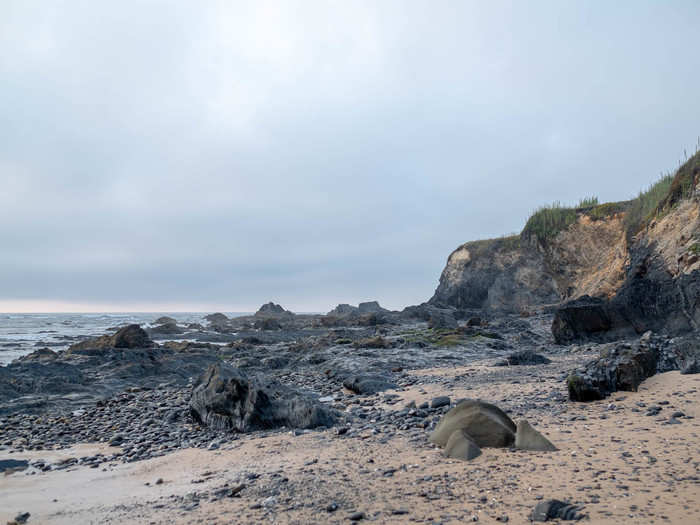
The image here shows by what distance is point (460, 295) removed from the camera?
61094 millimetres

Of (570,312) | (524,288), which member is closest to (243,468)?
(570,312)

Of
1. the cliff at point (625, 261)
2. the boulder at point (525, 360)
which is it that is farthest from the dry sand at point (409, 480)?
Result: the cliff at point (625, 261)

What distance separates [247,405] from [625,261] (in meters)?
20.7

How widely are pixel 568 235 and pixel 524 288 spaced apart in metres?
17.2

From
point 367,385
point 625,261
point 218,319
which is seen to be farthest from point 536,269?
point 218,319

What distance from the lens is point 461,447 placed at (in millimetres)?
5500

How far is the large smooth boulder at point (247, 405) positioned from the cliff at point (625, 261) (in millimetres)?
12898

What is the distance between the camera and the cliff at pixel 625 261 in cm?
1502

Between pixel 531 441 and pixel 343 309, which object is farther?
pixel 343 309

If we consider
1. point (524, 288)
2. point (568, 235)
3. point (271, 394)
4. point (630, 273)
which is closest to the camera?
point (271, 394)

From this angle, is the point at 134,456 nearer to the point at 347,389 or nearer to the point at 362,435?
the point at 362,435

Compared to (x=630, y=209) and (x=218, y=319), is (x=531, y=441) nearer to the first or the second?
(x=630, y=209)

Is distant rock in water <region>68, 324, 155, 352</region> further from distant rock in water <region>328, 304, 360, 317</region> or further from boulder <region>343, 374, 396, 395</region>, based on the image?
distant rock in water <region>328, 304, 360, 317</region>

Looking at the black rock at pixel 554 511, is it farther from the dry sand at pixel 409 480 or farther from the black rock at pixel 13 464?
the black rock at pixel 13 464
